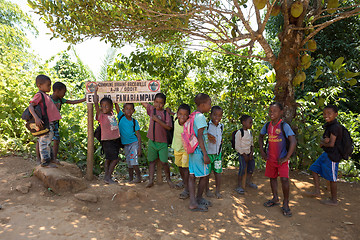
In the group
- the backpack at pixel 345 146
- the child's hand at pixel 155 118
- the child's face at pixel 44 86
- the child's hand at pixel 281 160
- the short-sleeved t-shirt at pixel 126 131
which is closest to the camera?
the child's hand at pixel 281 160

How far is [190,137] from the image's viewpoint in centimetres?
356

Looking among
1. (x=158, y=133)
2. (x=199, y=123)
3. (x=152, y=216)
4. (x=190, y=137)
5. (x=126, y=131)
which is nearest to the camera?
(x=152, y=216)

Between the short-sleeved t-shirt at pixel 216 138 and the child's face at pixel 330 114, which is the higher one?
the child's face at pixel 330 114

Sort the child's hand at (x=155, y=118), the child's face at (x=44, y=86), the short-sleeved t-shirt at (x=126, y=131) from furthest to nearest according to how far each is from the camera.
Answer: the short-sleeved t-shirt at (x=126, y=131)
the child's hand at (x=155, y=118)
the child's face at (x=44, y=86)

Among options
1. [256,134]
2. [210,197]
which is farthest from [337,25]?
[210,197]

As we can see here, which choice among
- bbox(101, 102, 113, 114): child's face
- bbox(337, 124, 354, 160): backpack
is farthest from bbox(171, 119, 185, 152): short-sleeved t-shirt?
bbox(337, 124, 354, 160): backpack

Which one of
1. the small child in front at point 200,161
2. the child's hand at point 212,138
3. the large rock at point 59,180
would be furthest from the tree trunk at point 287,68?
the large rock at point 59,180

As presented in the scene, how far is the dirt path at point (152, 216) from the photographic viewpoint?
110 inches

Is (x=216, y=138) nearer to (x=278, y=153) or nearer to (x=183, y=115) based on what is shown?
(x=183, y=115)

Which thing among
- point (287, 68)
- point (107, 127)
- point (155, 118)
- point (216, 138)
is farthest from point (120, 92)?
point (287, 68)

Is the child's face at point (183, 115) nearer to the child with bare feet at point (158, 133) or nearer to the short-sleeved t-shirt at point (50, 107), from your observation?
the child with bare feet at point (158, 133)

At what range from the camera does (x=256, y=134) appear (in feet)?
16.2

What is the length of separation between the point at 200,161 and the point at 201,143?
0.88 ft

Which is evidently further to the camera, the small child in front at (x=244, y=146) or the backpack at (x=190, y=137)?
the small child in front at (x=244, y=146)
